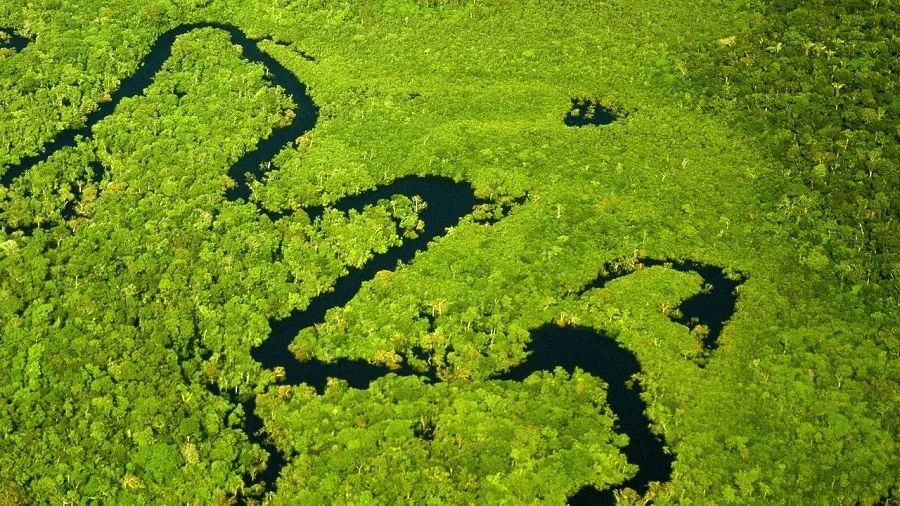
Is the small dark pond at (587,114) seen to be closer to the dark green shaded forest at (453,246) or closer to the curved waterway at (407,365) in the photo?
the dark green shaded forest at (453,246)

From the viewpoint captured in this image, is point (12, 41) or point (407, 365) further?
point (12, 41)

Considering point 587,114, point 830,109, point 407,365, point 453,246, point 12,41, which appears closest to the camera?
point 407,365

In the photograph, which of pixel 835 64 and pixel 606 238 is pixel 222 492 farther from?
pixel 835 64

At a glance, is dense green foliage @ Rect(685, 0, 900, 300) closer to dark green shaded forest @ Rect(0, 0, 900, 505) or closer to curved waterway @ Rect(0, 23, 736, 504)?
dark green shaded forest @ Rect(0, 0, 900, 505)

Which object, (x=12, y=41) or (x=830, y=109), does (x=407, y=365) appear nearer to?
(x=830, y=109)

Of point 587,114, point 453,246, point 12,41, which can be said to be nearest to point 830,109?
point 587,114

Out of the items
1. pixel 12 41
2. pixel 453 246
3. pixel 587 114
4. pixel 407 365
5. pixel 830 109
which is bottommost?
pixel 407 365

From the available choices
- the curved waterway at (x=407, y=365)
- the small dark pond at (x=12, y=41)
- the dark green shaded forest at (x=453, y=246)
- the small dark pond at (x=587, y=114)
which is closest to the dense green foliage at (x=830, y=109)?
the dark green shaded forest at (x=453, y=246)
